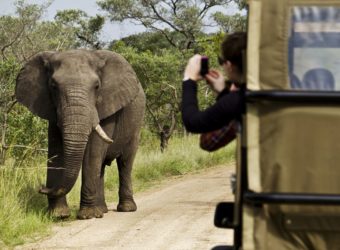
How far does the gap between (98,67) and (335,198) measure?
28.3 feet

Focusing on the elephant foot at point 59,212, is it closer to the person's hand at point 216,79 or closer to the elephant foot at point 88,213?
the elephant foot at point 88,213

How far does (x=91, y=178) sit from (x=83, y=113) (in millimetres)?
1039

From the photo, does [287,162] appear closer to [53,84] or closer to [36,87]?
[53,84]

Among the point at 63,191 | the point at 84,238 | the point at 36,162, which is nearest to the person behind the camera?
the point at 84,238

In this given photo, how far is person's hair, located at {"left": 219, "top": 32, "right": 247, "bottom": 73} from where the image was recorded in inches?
160

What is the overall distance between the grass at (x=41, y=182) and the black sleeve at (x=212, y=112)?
5.09m

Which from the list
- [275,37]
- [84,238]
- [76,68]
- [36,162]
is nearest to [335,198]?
[275,37]

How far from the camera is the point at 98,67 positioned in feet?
38.9

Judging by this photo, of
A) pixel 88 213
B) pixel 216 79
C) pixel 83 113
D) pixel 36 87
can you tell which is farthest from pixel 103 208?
pixel 216 79

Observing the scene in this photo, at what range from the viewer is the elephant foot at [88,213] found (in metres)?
10.9

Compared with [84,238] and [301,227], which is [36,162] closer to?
[84,238]

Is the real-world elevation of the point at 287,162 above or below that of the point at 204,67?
below

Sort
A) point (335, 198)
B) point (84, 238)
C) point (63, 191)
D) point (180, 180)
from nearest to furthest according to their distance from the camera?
point (335, 198), point (84, 238), point (63, 191), point (180, 180)

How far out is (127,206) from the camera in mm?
11758
